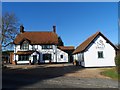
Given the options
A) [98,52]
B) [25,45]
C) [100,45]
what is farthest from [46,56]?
[100,45]

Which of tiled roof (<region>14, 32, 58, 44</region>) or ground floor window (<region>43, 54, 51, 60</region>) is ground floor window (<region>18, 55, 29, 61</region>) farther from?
ground floor window (<region>43, 54, 51, 60</region>)

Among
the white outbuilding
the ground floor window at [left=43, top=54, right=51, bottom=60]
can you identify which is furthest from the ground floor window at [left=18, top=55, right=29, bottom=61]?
the white outbuilding

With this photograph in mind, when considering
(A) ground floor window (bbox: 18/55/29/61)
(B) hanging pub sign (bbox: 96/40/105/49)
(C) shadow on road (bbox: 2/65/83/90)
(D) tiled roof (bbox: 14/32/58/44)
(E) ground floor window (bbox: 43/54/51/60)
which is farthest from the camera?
(D) tiled roof (bbox: 14/32/58/44)

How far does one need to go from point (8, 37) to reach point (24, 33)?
1755 cm

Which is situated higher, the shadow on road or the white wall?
the white wall

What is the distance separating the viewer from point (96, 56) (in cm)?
3506

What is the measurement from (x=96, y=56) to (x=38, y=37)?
23630 mm

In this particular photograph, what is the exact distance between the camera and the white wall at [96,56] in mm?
34844

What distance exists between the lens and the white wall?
114 feet

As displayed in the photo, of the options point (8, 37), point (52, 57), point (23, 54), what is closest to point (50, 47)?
point (52, 57)

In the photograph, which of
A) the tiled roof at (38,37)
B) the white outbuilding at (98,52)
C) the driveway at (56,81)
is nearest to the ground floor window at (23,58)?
the tiled roof at (38,37)

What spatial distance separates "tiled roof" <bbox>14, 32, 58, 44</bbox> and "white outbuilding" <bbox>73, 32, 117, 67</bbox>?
1853cm

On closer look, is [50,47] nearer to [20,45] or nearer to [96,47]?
[20,45]

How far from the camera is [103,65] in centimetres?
3506
